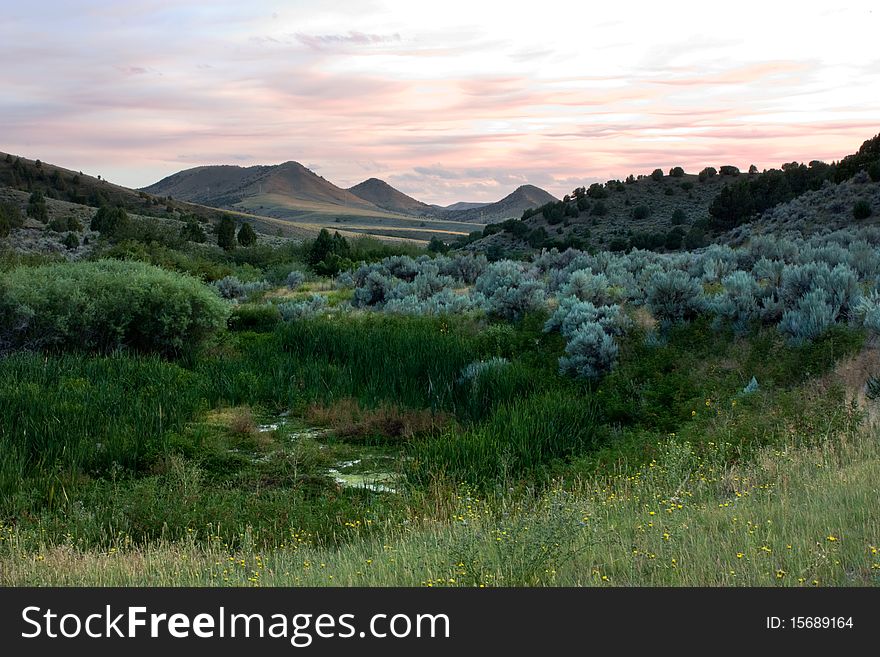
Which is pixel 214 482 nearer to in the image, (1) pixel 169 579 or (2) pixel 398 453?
(2) pixel 398 453

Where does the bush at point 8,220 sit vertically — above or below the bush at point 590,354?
above

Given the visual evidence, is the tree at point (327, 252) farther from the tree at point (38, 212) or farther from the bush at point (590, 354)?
the tree at point (38, 212)

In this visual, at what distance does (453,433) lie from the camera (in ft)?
33.1

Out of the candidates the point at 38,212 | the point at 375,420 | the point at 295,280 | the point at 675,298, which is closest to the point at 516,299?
the point at 675,298

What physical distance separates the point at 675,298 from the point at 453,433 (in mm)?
5973

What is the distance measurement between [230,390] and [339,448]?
2.74m

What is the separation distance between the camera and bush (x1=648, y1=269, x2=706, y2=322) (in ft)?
46.5

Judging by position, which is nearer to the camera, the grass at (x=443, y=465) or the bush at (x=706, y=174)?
the grass at (x=443, y=465)

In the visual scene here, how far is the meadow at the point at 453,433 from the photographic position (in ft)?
19.8

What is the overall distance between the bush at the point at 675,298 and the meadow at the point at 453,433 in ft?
0.15

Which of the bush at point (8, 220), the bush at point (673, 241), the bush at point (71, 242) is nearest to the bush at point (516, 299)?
the bush at point (71, 242)

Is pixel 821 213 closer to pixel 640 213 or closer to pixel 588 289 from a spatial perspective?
pixel 640 213

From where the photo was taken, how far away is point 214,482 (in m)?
9.63
